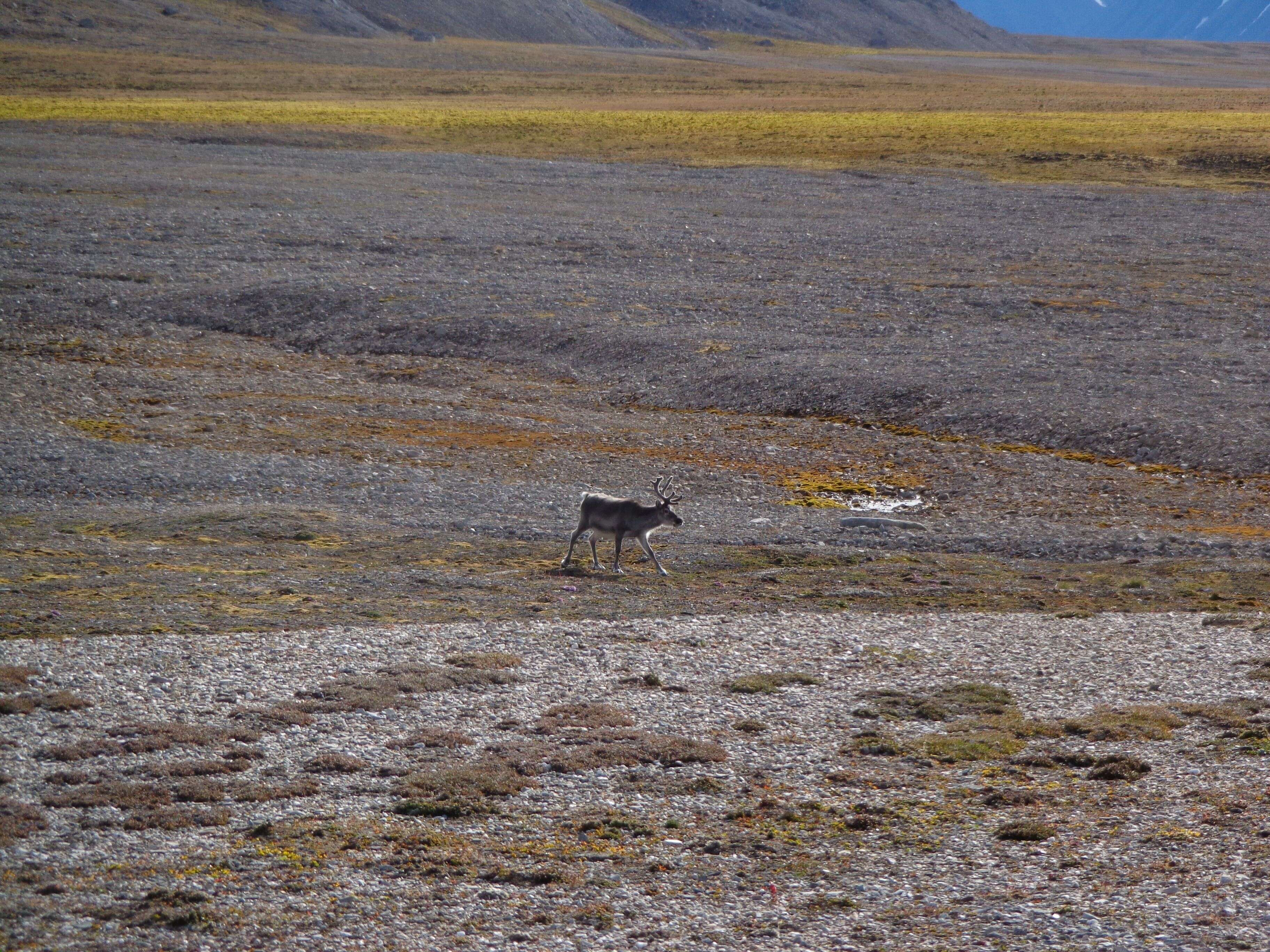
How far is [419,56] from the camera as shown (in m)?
140

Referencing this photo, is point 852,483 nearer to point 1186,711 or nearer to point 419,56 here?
point 1186,711

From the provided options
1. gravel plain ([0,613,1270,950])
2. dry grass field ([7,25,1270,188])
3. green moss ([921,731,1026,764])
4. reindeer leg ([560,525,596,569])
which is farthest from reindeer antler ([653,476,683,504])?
dry grass field ([7,25,1270,188])

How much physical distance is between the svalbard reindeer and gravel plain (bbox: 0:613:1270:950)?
2.03 metres

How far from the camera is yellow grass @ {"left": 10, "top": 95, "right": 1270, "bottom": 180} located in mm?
64312

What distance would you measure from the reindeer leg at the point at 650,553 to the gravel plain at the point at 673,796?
204 centimetres

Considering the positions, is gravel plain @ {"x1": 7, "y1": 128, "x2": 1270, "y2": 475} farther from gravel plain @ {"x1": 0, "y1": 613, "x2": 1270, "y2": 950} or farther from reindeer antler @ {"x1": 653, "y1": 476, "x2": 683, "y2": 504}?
gravel plain @ {"x1": 0, "y1": 613, "x2": 1270, "y2": 950}

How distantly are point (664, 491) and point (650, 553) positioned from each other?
1258mm

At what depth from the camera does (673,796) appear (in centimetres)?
988

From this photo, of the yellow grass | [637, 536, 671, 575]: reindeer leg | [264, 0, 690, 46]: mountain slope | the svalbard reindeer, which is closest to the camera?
the svalbard reindeer

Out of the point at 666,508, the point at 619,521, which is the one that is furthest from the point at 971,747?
the point at 666,508

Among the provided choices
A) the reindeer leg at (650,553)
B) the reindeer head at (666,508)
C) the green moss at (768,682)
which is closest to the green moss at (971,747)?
the green moss at (768,682)

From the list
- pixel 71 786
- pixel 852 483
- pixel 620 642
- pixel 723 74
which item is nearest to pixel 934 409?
pixel 852 483

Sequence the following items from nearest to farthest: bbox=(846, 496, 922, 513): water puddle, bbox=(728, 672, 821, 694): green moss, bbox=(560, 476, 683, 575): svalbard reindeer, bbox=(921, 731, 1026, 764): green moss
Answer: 1. bbox=(921, 731, 1026, 764): green moss
2. bbox=(728, 672, 821, 694): green moss
3. bbox=(560, 476, 683, 575): svalbard reindeer
4. bbox=(846, 496, 922, 513): water puddle

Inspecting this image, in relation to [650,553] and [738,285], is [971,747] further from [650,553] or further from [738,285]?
[738,285]
